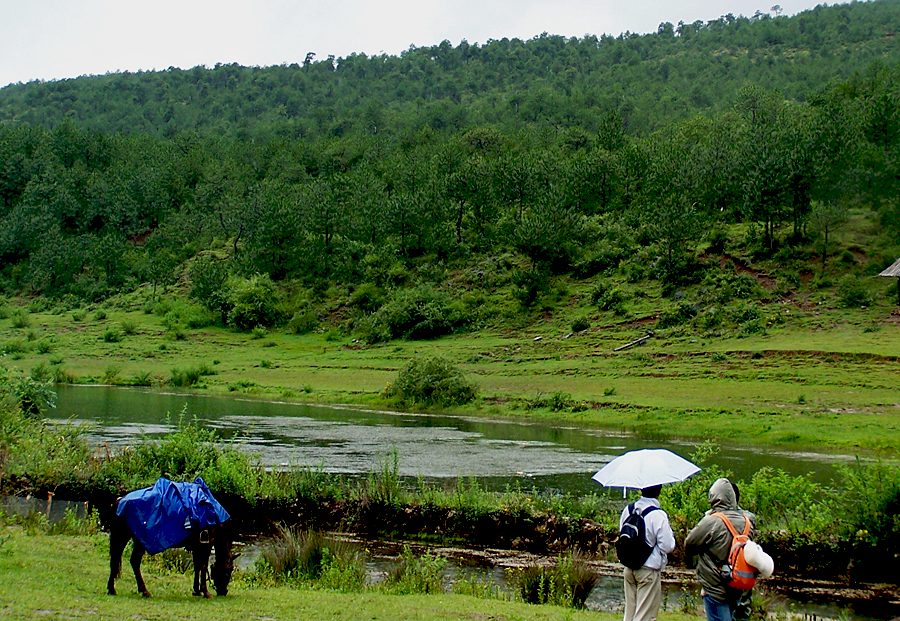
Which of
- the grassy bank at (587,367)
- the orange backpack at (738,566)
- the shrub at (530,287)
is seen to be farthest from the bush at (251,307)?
the orange backpack at (738,566)

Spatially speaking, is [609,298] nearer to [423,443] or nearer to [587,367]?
[587,367]

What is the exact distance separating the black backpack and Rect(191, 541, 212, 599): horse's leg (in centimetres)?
649

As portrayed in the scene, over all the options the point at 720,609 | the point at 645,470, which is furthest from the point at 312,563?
the point at 720,609

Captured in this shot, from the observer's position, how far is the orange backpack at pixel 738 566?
11086 millimetres

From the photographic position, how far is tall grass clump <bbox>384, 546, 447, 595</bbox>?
695 inches

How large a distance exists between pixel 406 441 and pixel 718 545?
32.2 meters

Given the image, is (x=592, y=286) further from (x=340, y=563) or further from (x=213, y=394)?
(x=340, y=563)

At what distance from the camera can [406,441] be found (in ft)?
141

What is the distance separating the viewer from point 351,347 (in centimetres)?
8681

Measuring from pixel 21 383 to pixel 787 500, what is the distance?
29.1 m

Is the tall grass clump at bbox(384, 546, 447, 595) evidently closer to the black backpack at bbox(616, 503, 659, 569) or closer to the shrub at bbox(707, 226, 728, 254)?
the black backpack at bbox(616, 503, 659, 569)

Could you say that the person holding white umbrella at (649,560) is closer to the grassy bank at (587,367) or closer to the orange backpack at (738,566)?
the orange backpack at (738,566)

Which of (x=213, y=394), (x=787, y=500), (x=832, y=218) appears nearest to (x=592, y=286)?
(x=832, y=218)

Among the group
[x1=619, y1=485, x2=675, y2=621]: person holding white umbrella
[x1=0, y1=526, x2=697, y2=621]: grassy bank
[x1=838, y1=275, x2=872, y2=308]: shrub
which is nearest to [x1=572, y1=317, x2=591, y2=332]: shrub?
[x1=838, y1=275, x2=872, y2=308]: shrub
